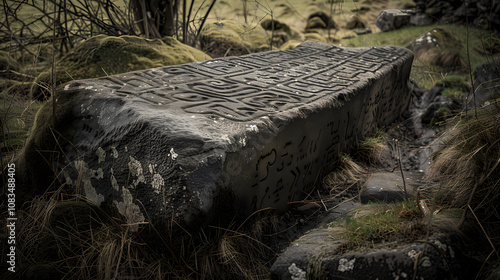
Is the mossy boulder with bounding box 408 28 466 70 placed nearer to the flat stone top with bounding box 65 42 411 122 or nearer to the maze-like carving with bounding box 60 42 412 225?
the flat stone top with bounding box 65 42 411 122

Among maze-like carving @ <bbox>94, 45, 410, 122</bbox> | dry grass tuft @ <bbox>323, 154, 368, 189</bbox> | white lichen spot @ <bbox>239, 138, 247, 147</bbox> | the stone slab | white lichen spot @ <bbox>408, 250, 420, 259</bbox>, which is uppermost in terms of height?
maze-like carving @ <bbox>94, 45, 410, 122</bbox>

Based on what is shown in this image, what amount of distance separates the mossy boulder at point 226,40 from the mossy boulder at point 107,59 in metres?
1.60

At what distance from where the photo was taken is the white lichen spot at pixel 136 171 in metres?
2.05

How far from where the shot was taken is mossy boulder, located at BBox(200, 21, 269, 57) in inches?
230

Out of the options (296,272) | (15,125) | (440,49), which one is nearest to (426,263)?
(296,272)

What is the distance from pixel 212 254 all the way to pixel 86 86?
140 centimetres

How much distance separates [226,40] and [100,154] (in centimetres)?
402

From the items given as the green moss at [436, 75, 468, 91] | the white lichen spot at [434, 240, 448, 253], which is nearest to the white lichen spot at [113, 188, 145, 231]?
the white lichen spot at [434, 240, 448, 253]

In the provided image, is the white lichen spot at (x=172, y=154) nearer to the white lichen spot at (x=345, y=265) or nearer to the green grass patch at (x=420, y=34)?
the white lichen spot at (x=345, y=265)

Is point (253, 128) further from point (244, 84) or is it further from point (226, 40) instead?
point (226, 40)

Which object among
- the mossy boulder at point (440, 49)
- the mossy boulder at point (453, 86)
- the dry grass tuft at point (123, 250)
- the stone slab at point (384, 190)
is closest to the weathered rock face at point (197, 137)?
the dry grass tuft at point (123, 250)

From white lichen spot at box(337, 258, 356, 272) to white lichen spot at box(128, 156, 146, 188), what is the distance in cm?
102

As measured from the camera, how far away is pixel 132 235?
2025mm

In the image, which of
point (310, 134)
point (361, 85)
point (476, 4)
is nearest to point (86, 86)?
point (310, 134)
